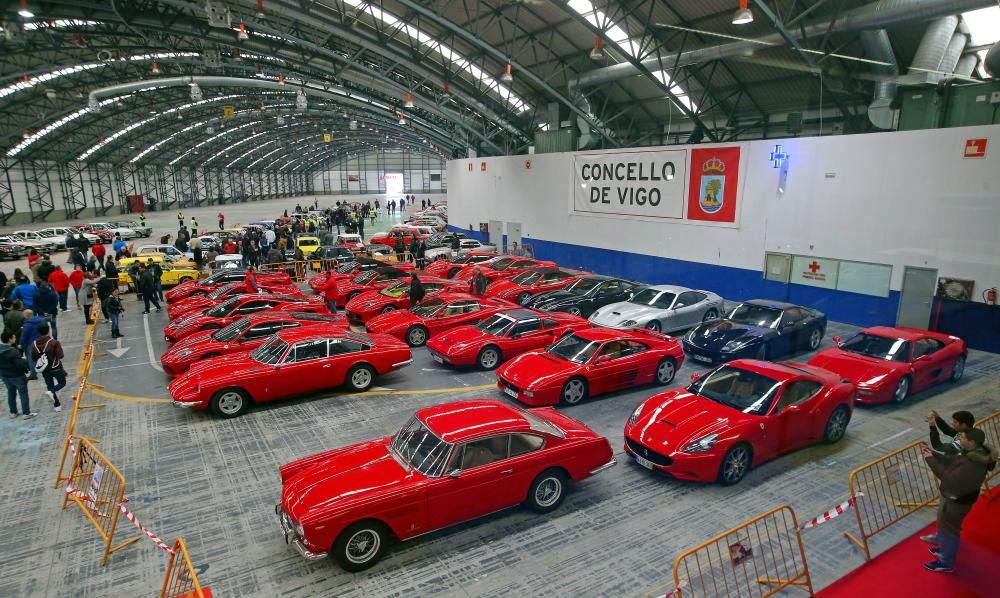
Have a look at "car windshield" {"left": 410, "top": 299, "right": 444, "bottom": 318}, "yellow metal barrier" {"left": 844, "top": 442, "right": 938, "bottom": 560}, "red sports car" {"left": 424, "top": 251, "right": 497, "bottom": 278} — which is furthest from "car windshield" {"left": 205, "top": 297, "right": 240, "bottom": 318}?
"yellow metal barrier" {"left": 844, "top": 442, "right": 938, "bottom": 560}

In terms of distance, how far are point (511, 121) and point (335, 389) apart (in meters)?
23.8

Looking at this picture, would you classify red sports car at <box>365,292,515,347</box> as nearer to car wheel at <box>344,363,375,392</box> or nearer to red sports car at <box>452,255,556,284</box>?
car wheel at <box>344,363,375,392</box>

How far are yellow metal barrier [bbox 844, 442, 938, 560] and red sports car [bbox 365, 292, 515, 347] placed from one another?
8763mm

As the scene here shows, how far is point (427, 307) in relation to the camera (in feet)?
48.4

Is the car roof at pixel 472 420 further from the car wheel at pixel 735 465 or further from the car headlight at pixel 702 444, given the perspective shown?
the car wheel at pixel 735 465

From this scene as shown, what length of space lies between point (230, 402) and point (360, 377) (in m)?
2.31

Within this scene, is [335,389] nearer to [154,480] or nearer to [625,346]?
[154,480]

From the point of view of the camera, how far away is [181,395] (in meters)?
9.32

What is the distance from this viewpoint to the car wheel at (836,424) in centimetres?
830

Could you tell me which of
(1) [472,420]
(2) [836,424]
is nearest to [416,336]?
(1) [472,420]

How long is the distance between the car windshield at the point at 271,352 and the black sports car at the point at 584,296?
25.6ft

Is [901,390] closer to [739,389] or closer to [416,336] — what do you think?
[739,389]

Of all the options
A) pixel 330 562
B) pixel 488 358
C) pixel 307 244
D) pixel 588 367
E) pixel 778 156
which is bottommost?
pixel 330 562

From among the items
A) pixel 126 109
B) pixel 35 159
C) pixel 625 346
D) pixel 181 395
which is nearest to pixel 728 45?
pixel 625 346
